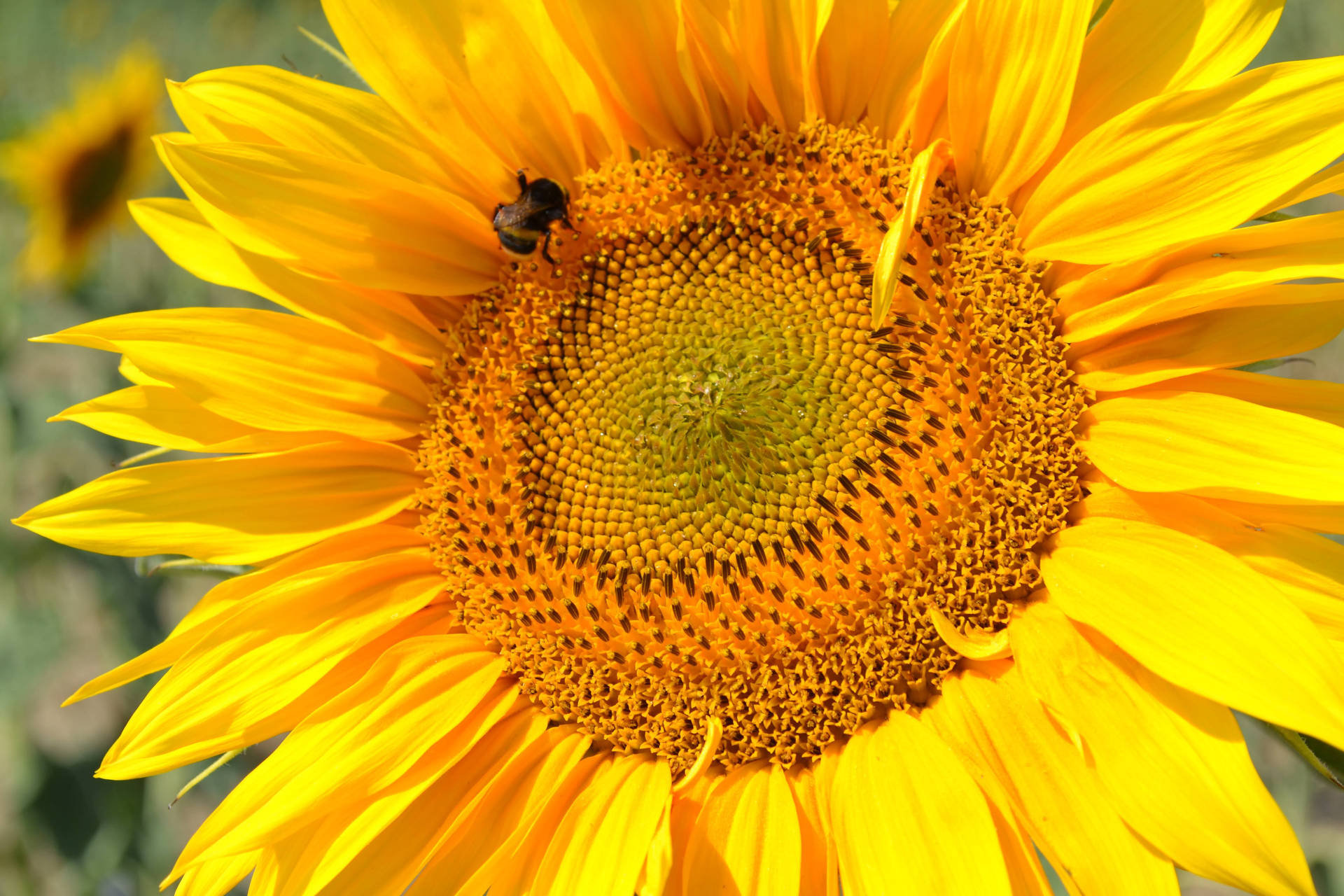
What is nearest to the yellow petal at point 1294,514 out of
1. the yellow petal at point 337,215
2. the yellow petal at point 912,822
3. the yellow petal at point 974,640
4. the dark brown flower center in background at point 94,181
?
the yellow petal at point 974,640

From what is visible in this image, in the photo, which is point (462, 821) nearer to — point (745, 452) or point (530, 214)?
point (745, 452)

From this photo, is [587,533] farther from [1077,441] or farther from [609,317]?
[1077,441]

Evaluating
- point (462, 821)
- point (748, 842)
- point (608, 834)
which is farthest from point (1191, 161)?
point (462, 821)

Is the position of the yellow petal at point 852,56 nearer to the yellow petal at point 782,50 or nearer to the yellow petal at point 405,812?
the yellow petal at point 782,50

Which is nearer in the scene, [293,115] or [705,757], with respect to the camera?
[705,757]

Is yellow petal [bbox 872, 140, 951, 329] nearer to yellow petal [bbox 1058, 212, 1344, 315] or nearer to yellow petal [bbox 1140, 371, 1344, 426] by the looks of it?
yellow petal [bbox 1058, 212, 1344, 315]

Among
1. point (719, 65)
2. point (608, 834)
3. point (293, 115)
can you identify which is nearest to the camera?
point (608, 834)

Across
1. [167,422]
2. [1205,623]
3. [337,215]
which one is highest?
[337,215]
